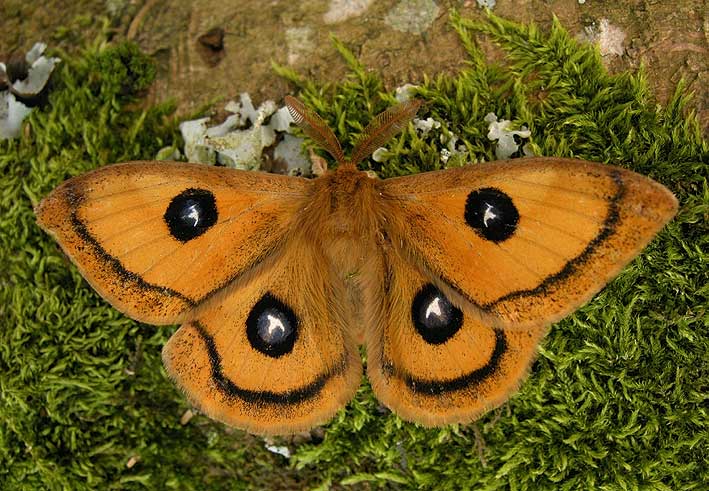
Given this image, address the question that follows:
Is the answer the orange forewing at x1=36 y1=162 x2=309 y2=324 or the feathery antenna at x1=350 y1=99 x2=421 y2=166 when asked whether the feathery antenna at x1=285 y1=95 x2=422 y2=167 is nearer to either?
the feathery antenna at x1=350 y1=99 x2=421 y2=166

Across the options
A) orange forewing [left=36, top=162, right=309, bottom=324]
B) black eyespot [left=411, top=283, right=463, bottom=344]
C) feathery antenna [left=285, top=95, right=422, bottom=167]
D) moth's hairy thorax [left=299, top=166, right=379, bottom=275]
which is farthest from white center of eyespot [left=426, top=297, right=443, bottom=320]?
orange forewing [left=36, top=162, right=309, bottom=324]

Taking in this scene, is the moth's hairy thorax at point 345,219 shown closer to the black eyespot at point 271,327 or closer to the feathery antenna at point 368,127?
the feathery antenna at point 368,127

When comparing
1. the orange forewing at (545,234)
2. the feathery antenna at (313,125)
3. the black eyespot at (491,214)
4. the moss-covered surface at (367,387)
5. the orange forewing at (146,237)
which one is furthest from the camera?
the moss-covered surface at (367,387)

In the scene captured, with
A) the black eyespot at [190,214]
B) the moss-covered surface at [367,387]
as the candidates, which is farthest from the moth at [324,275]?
the moss-covered surface at [367,387]

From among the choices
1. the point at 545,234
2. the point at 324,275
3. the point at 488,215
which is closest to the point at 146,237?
the point at 324,275

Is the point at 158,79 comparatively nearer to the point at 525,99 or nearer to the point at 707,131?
the point at 525,99

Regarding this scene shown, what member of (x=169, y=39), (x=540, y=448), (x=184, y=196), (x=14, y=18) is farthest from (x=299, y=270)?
(x=14, y=18)

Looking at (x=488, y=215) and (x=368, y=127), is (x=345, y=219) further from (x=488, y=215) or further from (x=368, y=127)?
(x=488, y=215)
